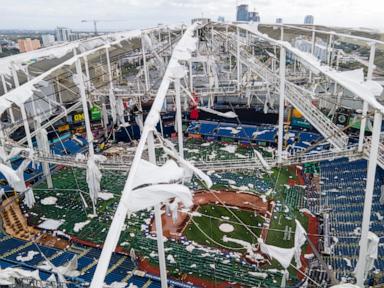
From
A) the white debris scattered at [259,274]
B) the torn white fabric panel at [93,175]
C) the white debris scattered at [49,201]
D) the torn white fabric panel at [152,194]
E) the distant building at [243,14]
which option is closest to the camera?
the torn white fabric panel at [152,194]

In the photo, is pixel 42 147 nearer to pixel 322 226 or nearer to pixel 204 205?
pixel 204 205

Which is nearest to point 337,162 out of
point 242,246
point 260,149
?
point 260,149

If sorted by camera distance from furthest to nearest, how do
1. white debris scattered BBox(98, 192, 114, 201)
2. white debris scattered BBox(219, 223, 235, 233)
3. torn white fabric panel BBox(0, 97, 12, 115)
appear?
1. white debris scattered BBox(98, 192, 114, 201)
2. white debris scattered BBox(219, 223, 235, 233)
3. torn white fabric panel BBox(0, 97, 12, 115)

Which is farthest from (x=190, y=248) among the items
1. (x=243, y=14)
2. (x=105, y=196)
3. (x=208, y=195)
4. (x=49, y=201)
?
(x=243, y=14)

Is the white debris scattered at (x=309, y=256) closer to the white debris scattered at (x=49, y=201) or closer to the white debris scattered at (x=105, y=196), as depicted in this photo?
the white debris scattered at (x=105, y=196)

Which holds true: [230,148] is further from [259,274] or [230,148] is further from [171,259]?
[259,274]

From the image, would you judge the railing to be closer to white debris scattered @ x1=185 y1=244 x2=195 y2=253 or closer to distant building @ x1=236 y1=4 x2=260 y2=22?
white debris scattered @ x1=185 y1=244 x2=195 y2=253

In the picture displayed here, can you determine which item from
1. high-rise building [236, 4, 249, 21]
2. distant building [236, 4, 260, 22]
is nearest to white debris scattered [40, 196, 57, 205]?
distant building [236, 4, 260, 22]

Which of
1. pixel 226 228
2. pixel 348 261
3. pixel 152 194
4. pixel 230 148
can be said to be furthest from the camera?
pixel 230 148

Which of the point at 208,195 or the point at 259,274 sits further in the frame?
the point at 208,195

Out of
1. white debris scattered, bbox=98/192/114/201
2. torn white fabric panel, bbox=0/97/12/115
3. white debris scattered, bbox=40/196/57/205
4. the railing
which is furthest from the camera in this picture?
white debris scattered, bbox=98/192/114/201

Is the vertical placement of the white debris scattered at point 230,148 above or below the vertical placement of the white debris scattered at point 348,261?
above

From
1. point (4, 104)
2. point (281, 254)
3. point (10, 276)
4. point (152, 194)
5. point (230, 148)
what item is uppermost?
point (4, 104)

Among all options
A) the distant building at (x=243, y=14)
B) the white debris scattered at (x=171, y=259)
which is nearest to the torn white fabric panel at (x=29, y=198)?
the white debris scattered at (x=171, y=259)
